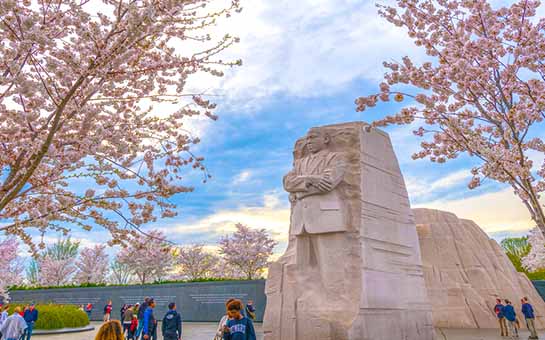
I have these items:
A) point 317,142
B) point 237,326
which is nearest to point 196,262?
point 317,142

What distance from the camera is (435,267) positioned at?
14.4 m

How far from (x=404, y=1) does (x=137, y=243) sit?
573cm

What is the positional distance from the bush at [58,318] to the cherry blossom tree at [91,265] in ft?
84.7

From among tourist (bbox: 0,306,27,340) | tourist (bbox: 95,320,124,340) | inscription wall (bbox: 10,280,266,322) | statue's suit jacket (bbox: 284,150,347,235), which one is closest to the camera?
tourist (bbox: 95,320,124,340)

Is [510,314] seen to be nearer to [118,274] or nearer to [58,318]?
[58,318]

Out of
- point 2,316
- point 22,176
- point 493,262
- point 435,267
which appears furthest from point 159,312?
point 22,176

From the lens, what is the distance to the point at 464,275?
1427 cm

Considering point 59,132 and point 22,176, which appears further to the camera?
point 59,132

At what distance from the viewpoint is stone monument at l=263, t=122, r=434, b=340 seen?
7.46m

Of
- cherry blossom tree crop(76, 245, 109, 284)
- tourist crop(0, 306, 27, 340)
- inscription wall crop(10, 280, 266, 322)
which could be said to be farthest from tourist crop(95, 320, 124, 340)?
cherry blossom tree crop(76, 245, 109, 284)

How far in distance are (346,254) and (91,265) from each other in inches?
1550

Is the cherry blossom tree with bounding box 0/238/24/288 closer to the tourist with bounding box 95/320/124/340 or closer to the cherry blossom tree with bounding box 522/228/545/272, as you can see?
the tourist with bounding box 95/320/124/340

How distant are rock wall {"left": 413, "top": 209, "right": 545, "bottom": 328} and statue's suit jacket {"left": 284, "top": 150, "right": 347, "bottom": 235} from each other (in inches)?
302

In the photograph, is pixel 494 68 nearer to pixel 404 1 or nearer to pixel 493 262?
pixel 404 1
